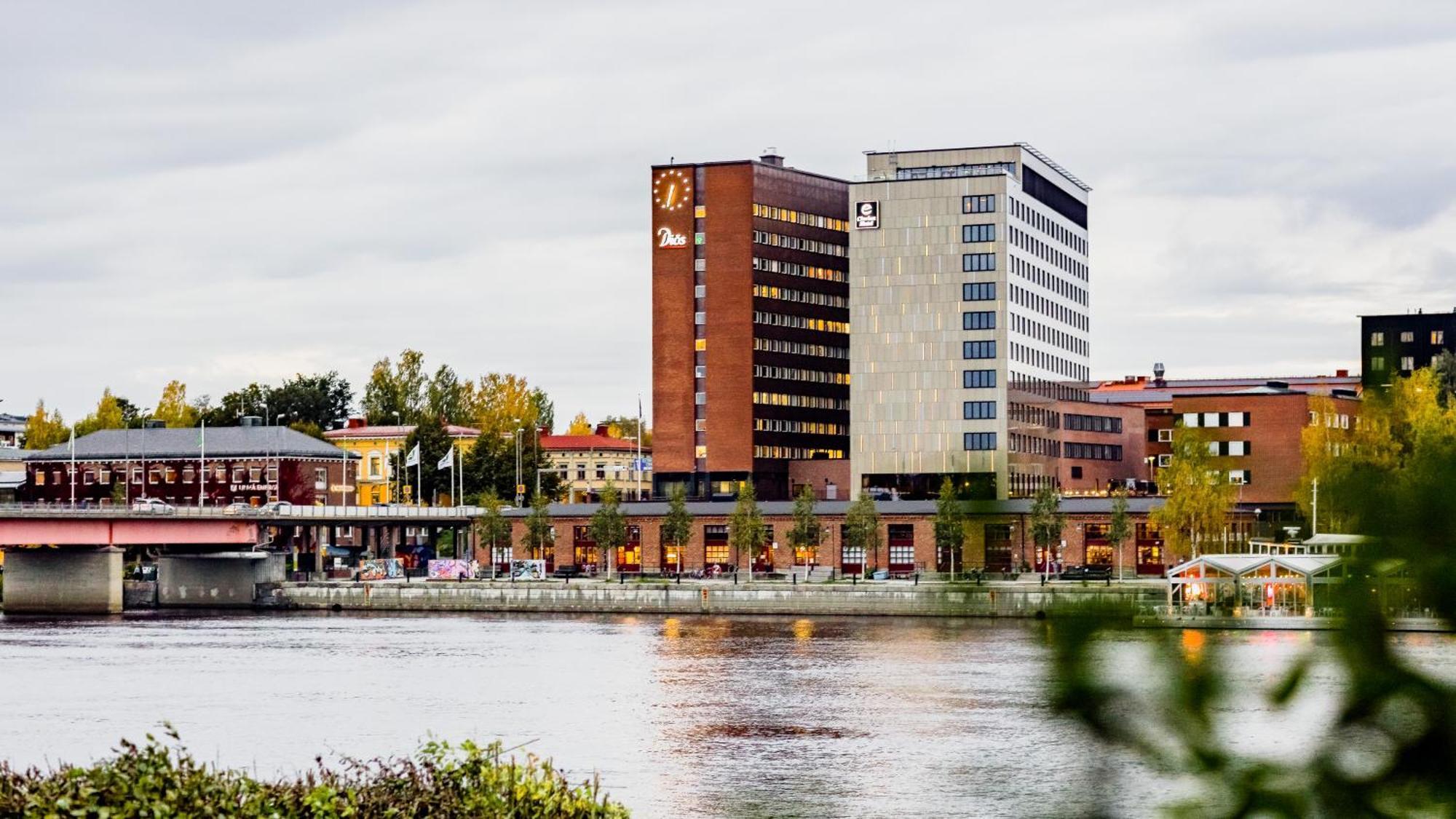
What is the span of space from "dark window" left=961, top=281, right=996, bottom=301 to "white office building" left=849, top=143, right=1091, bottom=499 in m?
0.11

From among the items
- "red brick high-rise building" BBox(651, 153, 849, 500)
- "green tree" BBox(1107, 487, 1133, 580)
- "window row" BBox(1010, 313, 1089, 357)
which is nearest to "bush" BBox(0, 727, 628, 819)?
"green tree" BBox(1107, 487, 1133, 580)

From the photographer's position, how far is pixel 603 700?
6312 centimetres

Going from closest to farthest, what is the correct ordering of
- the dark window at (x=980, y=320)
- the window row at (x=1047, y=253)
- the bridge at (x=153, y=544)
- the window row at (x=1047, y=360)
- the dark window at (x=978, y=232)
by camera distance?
the bridge at (x=153, y=544)
the dark window at (x=978, y=232)
the dark window at (x=980, y=320)
the window row at (x=1047, y=253)
the window row at (x=1047, y=360)

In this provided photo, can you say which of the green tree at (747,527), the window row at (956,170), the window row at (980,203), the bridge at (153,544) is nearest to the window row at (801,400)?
the window row at (956,170)

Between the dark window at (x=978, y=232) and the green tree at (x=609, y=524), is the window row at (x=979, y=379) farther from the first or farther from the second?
the green tree at (x=609, y=524)

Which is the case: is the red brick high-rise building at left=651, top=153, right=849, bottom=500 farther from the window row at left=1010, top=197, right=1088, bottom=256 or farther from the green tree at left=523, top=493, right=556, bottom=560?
the window row at left=1010, top=197, right=1088, bottom=256

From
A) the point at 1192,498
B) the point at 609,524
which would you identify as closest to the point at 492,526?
the point at 609,524

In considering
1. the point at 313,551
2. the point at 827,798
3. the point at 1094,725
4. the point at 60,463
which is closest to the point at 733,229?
the point at 313,551

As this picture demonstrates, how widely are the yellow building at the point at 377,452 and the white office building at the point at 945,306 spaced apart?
43072mm

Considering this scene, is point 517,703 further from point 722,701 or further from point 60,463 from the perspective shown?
point 60,463

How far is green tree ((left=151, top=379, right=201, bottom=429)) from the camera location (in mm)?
179500

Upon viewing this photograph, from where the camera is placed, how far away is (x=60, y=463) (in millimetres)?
157750

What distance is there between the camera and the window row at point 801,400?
513ft

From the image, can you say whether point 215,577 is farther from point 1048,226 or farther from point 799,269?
point 1048,226
